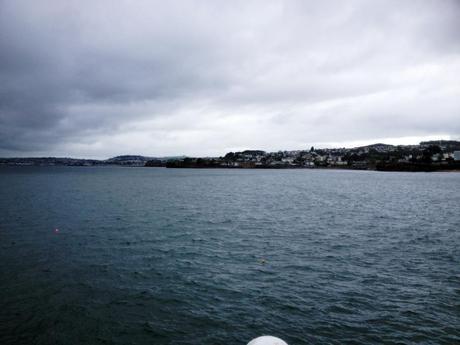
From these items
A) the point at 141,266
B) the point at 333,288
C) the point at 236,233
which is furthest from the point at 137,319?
the point at 236,233

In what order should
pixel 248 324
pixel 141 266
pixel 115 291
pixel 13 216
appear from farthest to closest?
pixel 13 216
pixel 141 266
pixel 115 291
pixel 248 324

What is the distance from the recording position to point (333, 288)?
15.6 meters

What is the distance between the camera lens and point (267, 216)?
3838 cm

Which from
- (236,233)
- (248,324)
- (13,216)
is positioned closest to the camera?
(248,324)

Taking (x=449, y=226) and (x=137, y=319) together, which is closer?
(x=137, y=319)

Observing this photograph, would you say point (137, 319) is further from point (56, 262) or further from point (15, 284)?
point (56, 262)

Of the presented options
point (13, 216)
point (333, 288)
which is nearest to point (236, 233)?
point (333, 288)

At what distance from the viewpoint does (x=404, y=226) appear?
3144 cm

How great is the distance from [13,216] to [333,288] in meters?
38.0

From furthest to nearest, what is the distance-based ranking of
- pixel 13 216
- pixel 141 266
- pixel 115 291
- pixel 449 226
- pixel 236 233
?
1. pixel 13 216
2. pixel 449 226
3. pixel 236 233
4. pixel 141 266
5. pixel 115 291

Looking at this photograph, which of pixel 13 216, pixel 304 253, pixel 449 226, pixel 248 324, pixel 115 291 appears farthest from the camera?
pixel 13 216

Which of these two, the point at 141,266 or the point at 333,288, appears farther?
the point at 141,266

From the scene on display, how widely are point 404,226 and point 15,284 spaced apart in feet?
107

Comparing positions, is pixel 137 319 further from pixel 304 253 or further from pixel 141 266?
pixel 304 253
